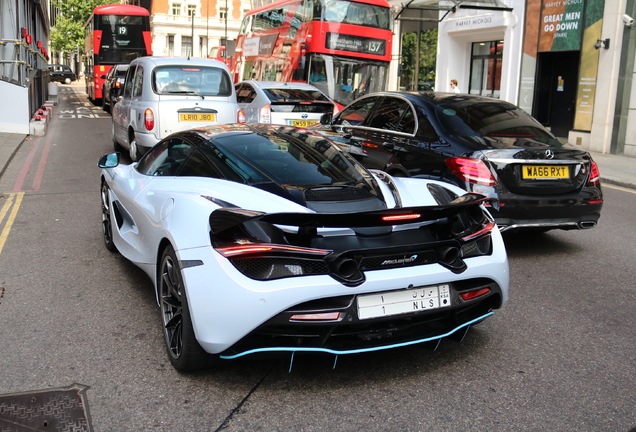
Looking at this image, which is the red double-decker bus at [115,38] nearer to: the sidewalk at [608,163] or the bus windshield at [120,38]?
the bus windshield at [120,38]

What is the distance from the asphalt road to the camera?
3258mm

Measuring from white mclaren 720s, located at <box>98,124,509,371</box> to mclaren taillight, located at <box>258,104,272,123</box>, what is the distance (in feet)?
27.1

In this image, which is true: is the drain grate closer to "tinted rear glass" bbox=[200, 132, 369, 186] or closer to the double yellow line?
"tinted rear glass" bbox=[200, 132, 369, 186]

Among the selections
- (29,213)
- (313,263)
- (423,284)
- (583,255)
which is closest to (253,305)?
(313,263)

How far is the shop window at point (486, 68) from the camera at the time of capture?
78.8ft

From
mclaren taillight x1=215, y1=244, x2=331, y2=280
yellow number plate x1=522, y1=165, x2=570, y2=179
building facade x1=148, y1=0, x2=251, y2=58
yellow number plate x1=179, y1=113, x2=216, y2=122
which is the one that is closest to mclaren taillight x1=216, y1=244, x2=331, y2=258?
mclaren taillight x1=215, y1=244, x2=331, y2=280

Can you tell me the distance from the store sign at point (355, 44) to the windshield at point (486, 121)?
1087 cm

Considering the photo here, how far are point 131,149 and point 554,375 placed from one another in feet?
29.3

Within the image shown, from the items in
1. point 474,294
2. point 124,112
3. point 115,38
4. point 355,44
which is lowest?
point 474,294

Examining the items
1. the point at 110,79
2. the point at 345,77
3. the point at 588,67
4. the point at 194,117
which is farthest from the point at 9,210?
the point at 110,79

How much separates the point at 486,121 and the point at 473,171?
0.86 metres

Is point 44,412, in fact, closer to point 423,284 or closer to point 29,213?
point 423,284

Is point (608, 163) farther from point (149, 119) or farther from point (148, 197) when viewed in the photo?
point (148, 197)

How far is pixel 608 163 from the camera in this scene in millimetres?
15180
